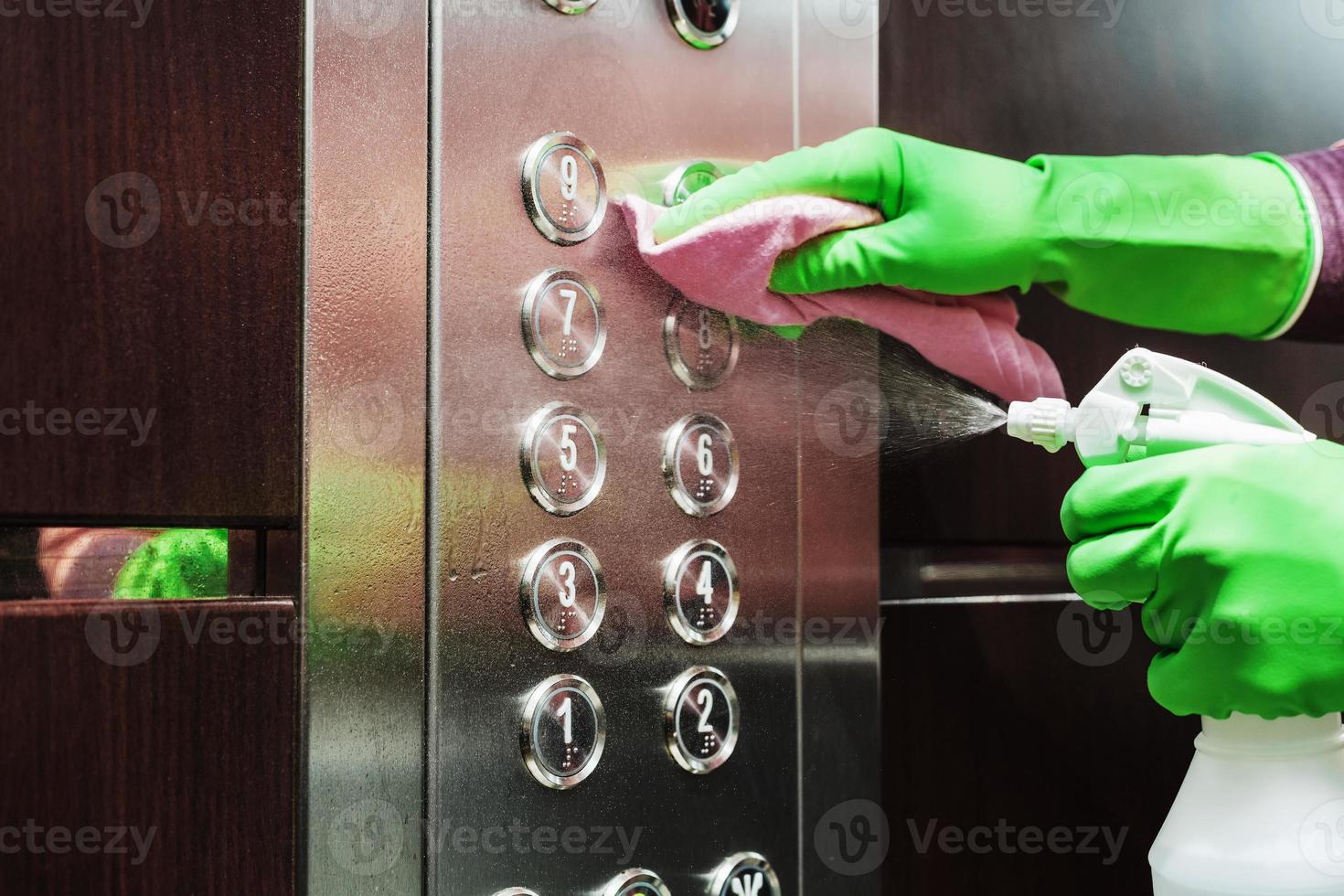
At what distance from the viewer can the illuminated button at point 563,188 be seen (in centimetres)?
57

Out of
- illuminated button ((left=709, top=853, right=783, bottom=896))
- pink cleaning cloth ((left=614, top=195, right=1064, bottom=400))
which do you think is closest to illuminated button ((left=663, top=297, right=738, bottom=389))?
pink cleaning cloth ((left=614, top=195, right=1064, bottom=400))

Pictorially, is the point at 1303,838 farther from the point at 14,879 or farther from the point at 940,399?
the point at 14,879

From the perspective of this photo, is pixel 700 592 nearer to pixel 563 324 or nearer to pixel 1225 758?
pixel 563 324

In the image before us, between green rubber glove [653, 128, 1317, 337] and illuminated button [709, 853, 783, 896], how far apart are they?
29 centimetres

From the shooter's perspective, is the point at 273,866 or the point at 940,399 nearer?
the point at 273,866

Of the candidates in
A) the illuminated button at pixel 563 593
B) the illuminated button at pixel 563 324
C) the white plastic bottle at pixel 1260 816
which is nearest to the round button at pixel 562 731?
the illuminated button at pixel 563 593

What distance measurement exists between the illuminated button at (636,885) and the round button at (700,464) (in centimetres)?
17

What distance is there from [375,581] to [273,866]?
0.37 feet

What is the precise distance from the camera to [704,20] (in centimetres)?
64

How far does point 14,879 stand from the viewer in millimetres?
425

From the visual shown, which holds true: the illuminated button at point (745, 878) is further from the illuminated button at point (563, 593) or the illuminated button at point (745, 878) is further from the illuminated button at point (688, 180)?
the illuminated button at point (688, 180)

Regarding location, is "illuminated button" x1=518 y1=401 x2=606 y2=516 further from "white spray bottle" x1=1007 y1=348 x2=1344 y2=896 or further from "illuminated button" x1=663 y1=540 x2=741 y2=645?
"white spray bottle" x1=1007 y1=348 x2=1344 y2=896

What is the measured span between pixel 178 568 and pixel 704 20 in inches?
14.5

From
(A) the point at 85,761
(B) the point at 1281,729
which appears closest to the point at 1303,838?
(B) the point at 1281,729
